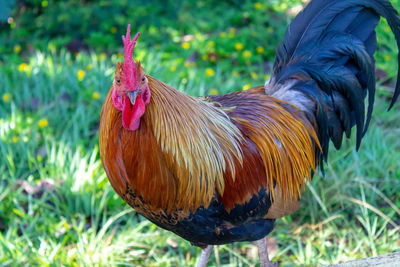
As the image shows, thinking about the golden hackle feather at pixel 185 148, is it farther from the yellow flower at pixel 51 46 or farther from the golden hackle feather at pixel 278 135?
the yellow flower at pixel 51 46

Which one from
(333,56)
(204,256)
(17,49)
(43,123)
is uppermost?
(333,56)

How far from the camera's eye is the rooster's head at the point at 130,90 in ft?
6.37

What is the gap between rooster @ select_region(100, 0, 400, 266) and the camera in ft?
6.95

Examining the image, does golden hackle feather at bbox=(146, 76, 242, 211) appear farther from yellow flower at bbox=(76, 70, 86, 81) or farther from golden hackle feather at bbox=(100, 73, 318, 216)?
yellow flower at bbox=(76, 70, 86, 81)

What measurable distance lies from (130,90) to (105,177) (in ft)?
5.73

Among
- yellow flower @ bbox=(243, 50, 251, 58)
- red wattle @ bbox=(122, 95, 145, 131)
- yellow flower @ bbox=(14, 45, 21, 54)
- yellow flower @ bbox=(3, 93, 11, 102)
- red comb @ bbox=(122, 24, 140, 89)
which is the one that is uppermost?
red comb @ bbox=(122, 24, 140, 89)

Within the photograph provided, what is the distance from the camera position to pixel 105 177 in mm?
3537

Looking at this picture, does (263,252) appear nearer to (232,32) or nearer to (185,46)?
(185,46)

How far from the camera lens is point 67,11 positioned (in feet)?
20.3

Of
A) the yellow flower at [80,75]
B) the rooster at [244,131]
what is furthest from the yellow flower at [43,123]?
the rooster at [244,131]

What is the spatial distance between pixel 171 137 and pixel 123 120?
0.85 feet

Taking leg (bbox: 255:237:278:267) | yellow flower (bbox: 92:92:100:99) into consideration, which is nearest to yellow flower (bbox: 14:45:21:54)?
yellow flower (bbox: 92:92:100:99)

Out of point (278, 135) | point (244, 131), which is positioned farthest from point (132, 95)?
point (278, 135)

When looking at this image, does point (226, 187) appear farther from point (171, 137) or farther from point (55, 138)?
point (55, 138)
